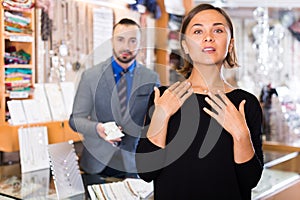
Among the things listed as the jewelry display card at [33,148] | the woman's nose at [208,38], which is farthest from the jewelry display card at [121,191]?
the woman's nose at [208,38]

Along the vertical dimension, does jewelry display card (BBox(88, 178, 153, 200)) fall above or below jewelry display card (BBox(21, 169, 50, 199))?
above

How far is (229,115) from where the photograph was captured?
3.97ft

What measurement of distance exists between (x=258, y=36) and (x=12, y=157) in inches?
94.5

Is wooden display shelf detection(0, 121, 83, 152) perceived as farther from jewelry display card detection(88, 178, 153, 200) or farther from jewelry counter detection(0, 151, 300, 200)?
jewelry display card detection(88, 178, 153, 200)

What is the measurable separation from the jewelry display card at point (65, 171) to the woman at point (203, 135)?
0.58 metres

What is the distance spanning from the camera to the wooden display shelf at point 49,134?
7.04ft

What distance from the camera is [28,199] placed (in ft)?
5.52

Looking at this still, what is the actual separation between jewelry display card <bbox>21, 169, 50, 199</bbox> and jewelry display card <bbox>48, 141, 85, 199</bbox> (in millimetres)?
67

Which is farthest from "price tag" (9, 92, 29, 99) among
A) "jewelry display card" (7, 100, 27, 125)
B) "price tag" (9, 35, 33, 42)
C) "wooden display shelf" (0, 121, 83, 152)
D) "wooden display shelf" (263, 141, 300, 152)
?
"wooden display shelf" (263, 141, 300, 152)

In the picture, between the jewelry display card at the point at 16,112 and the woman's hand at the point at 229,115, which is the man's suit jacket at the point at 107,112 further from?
the woman's hand at the point at 229,115

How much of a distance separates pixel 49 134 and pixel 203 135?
1.29 meters

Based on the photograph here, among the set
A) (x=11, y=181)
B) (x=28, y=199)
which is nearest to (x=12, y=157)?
(x=11, y=181)

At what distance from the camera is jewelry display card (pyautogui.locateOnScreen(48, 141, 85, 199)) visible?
5.81ft

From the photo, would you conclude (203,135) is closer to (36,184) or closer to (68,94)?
(36,184)
